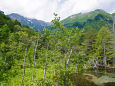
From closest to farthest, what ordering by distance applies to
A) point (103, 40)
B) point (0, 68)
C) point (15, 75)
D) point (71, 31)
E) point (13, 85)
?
point (71, 31) < point (0, 68) < point (13, 85) < point (15, 75) < point (103, 40)

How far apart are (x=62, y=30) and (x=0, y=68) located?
37.8ft

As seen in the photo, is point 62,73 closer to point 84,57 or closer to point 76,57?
point 76,57

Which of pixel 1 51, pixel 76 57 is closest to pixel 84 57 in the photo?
pixel 76 57

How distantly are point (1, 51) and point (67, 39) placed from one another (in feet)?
47.3

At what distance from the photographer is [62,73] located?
230 inches

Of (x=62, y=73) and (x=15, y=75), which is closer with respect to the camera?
(x=62, y=73)

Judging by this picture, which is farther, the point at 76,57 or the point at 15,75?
the point at 15,75

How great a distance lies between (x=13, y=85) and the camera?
13.1m

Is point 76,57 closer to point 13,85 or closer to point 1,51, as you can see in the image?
point 13,85

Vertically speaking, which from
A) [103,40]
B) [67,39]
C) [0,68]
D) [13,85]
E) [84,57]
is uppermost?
[103,40]

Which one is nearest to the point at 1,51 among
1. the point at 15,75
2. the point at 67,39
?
the point at 15,75

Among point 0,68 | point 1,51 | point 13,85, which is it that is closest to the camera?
point 0,68

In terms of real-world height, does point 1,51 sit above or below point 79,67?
above

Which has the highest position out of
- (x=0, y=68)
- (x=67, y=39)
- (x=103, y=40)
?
(x=103, y=40)
